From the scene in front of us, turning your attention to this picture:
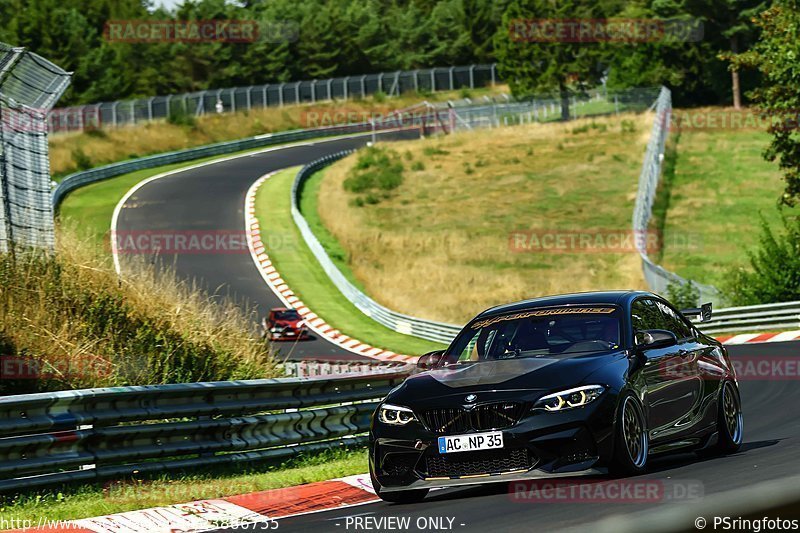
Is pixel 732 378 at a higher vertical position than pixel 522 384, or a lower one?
lower

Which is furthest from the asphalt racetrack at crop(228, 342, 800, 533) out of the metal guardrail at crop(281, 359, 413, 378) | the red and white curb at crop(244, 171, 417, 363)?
the red and white curb at crop(244, 171, 417, 363)

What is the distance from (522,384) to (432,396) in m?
0.65

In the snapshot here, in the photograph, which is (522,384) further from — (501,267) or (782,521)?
(501,267)

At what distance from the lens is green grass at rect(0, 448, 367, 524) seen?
27.8 ft

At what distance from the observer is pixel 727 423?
10188mm

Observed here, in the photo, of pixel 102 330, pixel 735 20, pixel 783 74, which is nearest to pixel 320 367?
pixel 102 330

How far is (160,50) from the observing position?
105125mm

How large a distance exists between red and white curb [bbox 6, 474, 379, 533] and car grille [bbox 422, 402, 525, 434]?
123 cm

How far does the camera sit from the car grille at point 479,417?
8023mm

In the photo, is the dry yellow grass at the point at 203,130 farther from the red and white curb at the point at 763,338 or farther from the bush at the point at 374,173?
the red and white curb at the point at 763,338

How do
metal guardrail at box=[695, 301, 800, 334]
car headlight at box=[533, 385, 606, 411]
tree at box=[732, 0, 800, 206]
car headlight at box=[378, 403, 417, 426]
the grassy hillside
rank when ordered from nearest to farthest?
car headlight at box=[533, 385, 606, 411]
car headlight at box=[378, 403, 417, 426]
the grassy hillside
metal guardrail at box=[695, 301, 800, 334]
tree at box=[732, 0, 800, 206]

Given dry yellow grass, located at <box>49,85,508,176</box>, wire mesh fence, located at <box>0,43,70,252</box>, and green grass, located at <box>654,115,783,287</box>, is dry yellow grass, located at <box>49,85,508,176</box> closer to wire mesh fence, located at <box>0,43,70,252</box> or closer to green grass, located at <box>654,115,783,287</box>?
green grass, located at <box>654,115,783,287</box>

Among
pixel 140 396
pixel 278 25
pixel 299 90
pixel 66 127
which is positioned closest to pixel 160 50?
pixel 278 25

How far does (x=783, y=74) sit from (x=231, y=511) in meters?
28.6
